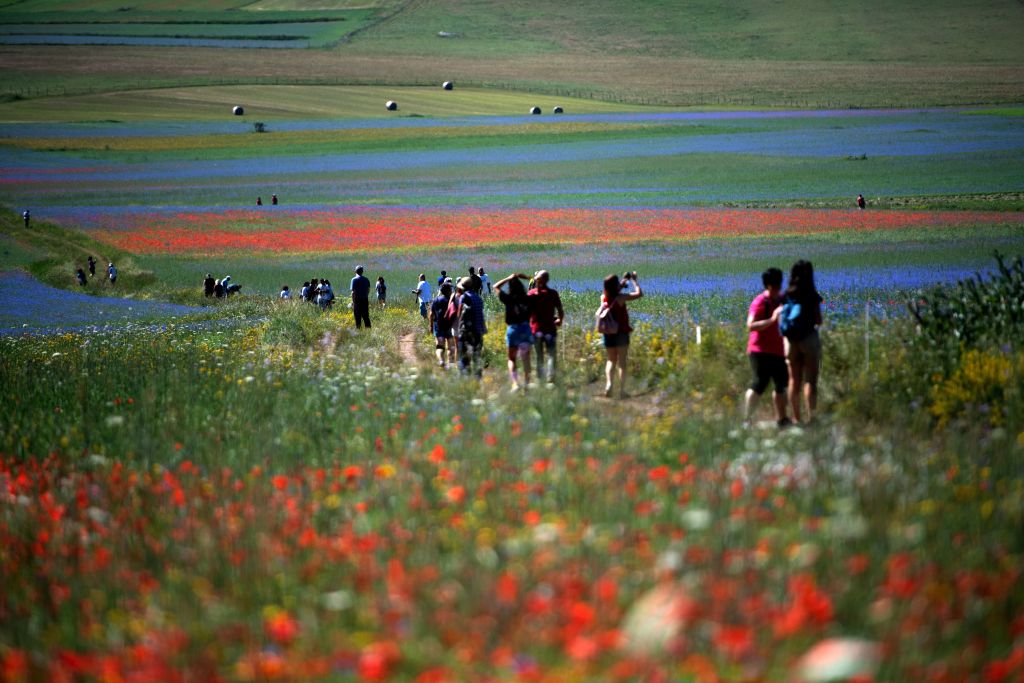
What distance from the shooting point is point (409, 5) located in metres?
188

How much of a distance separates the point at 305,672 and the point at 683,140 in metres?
75.8

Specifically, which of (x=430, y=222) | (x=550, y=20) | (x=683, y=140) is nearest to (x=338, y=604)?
(x=430, y=222)

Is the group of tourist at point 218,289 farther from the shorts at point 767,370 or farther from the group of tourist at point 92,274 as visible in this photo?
the shorts at point 767,370

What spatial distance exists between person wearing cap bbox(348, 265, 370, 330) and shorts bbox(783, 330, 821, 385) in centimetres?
1146

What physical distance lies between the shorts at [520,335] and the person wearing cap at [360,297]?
7107 millimetres

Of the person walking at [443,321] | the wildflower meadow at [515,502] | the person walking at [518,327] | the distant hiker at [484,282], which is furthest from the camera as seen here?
the distant hiker at [484,282]

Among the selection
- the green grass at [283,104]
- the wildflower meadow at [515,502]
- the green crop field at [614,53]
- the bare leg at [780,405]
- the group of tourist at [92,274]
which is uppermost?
the green crop field at [614,53]

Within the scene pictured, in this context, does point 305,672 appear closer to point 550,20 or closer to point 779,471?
point 779,471

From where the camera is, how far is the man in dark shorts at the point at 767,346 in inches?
464

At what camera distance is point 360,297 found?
73.5 feet

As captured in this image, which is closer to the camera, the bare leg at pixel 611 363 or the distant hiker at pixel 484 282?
the bare leg at pixel 611 363

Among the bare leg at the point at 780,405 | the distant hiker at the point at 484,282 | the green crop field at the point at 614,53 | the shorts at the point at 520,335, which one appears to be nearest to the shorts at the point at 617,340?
the shorts at the point at 520,335

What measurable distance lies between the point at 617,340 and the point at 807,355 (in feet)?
10.3

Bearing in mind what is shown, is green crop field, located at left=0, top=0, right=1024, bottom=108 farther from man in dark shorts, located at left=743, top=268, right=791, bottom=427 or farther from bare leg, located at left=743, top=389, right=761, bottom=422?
bare leg, located at left=743, top=389, right=761, bottom=422
